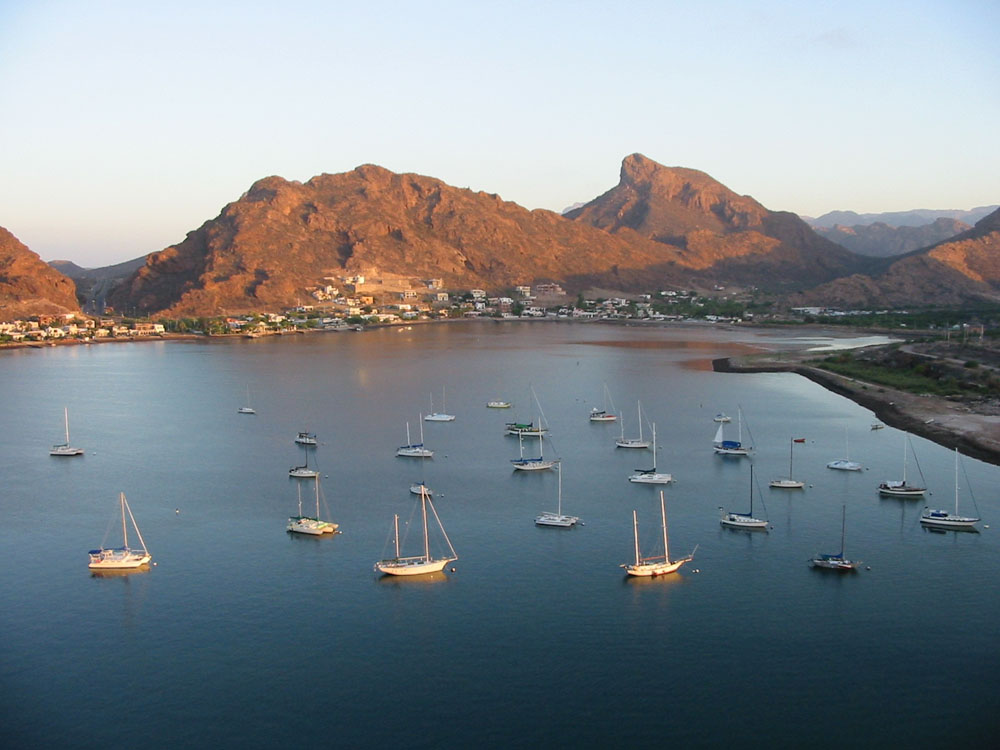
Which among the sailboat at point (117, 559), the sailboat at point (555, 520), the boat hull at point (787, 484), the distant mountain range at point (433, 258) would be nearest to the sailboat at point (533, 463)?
the sailboat at point (555, 520)

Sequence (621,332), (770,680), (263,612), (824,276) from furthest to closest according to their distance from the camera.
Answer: (824,276)
(621,332)
(263,612)
(770,680)

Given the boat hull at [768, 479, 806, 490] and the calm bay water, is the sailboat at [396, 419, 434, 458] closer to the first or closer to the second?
the calm bay water

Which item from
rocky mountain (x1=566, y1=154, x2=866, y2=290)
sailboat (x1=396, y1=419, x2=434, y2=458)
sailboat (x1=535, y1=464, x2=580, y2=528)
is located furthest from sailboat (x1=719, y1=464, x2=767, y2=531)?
rocky mountain (x1=566, y1=154, x2=866, y2=290)

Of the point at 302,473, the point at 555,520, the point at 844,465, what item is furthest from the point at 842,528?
the point at 302,473

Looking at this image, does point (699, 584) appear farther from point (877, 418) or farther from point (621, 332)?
point (621, 332)

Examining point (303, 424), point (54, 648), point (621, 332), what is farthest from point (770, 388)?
point (621, 332)
